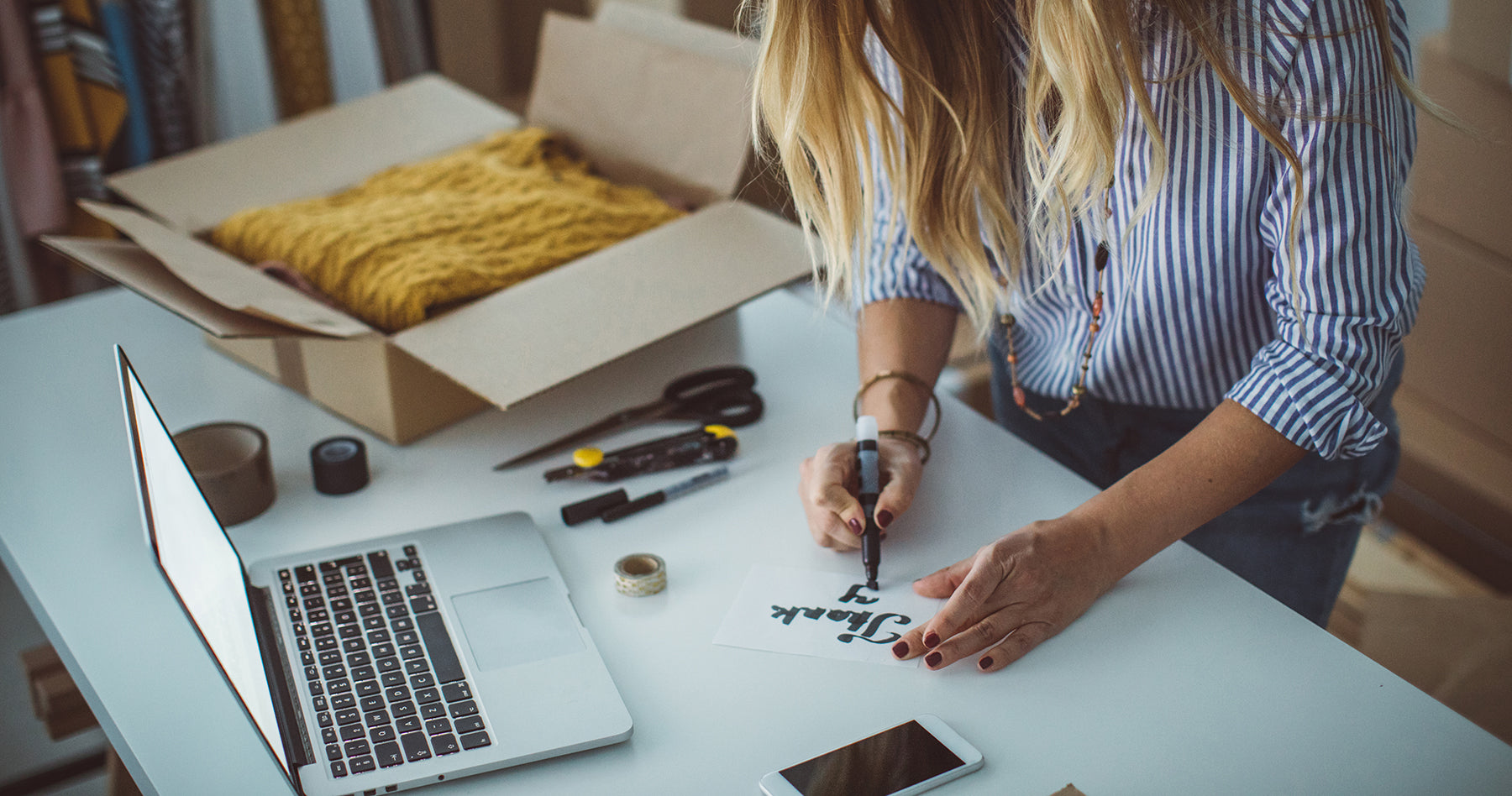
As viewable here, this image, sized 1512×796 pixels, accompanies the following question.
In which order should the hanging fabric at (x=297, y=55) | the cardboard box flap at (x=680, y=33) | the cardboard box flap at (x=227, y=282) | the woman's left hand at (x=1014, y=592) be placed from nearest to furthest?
the woman's left hand at (x=1014, y=592) < the cardboard box flap at (x=227, y=282) < the cardboard box flap at (x=680, y=33) < the hanging fabric at (x=297, y=55)

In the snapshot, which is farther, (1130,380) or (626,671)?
(1130,380)

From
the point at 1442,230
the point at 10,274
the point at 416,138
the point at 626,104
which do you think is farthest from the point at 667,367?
the point at 10,274

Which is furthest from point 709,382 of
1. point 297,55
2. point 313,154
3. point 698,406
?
point 297,55

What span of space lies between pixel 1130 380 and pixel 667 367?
0.47m

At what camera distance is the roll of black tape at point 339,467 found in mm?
1030

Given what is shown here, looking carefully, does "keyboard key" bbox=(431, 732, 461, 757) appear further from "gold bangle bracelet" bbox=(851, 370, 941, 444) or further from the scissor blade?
"gold bangle bracelet" bbox=(851, 370, 941, 444)

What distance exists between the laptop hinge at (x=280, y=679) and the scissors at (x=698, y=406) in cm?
27

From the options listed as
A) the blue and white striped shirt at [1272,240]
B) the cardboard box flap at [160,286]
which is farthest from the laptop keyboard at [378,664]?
the blue and white striped shirt at [1272,240]

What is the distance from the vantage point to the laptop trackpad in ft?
2.77

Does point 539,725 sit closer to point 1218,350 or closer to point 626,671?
point 626,671

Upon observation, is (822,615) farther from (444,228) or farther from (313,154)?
(313,154)

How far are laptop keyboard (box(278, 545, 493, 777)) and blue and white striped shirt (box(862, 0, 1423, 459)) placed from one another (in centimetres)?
58

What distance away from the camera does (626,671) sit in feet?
2.74

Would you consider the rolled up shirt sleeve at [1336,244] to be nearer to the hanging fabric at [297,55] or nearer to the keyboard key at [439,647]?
the keyboard key at [439,647]
